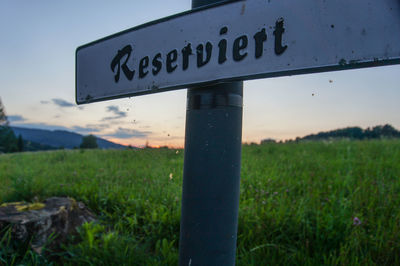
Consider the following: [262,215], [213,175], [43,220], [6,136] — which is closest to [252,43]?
[213,175]

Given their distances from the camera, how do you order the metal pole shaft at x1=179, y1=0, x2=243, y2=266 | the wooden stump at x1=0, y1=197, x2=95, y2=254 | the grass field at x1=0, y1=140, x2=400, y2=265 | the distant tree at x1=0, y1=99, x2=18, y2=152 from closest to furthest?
the metal pole shaft at x1=179, y1=0, x2=243, y2=266 → the grass field at x1=0, y1=140, x2=400, y2=265 → the wooden stump at x1=0, y1=197, x2=95, y2=254 → the distant tree at x1=0, y1=99, x2=18, y2=152

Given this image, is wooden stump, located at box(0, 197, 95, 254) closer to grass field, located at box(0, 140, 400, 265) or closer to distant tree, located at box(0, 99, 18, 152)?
grass field, located at box(0, 140, 400, 265)

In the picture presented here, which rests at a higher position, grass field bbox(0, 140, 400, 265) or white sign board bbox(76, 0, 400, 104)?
white sign board bbox(76, 0, 400, 104)

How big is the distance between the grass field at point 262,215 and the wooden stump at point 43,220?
0.11 m

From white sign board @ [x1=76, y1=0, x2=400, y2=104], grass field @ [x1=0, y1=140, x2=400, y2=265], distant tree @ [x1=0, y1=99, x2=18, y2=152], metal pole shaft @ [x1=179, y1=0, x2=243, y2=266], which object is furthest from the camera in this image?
distant tree @ [x1=0, y1=99, x2=18, y2=152]

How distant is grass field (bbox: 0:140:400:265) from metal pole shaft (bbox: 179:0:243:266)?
424 mm

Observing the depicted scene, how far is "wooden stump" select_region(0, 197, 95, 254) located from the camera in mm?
1984

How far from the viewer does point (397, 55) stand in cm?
70

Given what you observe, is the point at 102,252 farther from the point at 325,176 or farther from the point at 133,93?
the point at 325,176

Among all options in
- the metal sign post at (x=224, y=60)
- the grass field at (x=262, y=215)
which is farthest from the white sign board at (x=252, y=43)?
the grass field at (x=262, y=215)

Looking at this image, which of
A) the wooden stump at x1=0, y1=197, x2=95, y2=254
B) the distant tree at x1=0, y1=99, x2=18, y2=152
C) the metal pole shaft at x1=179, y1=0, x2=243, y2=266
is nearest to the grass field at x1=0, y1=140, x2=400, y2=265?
the wooden stump at x1=0, y1=197, x2=95, y2=254

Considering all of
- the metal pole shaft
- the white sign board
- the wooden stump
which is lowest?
the wooden stump

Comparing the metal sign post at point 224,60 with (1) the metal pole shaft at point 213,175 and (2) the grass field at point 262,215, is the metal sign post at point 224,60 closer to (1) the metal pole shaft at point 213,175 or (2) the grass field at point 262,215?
(1) the metal pole shaft at point 213,175

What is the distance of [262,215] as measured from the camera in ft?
7.30
